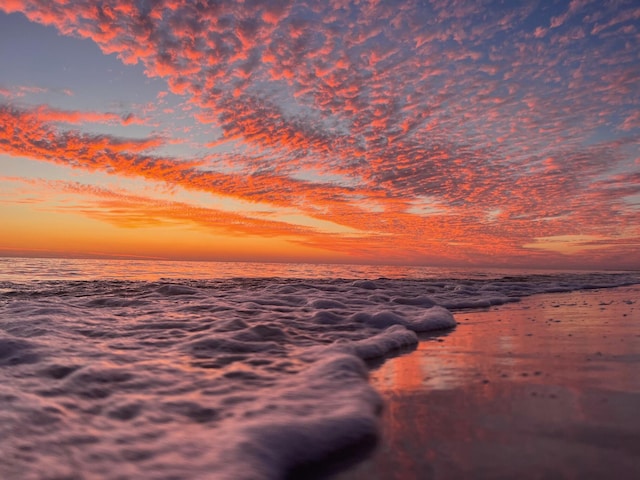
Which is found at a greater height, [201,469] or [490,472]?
[490,472]

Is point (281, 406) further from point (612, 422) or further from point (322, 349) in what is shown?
point (612, 422)

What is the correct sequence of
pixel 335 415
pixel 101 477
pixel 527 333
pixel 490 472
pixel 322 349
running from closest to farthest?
pixel 490 472 < pixel 101 477 < pixel 335 415 < pixel 322 349 < pixel 527 333

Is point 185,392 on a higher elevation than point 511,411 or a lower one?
lower

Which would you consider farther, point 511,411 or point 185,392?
point 185,392

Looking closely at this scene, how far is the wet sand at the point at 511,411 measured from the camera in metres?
2.01

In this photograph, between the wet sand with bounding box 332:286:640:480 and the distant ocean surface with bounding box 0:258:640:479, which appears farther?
the distant ocean surface with bounding box 0:258:640:479

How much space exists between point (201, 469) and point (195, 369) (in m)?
1.87

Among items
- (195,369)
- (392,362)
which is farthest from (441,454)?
(195,369)

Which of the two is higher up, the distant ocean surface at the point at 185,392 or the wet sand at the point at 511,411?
the wet sand at the point at 511,411

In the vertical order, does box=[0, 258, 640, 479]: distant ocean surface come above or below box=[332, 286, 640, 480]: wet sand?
below

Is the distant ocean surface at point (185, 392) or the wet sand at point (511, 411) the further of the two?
the distant ocean surface at point (185, 392)

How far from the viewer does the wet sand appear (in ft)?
6.58

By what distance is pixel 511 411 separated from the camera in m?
2.67

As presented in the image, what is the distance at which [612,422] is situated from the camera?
2.44m
